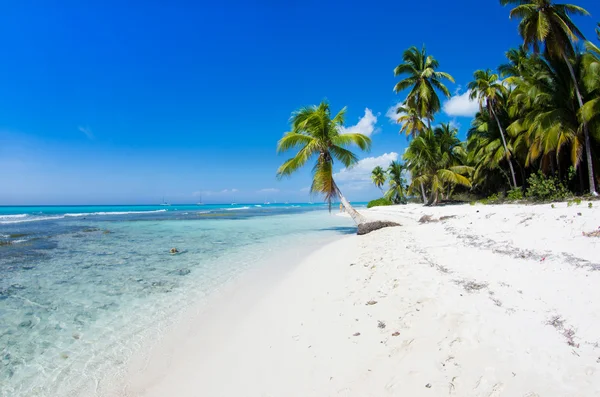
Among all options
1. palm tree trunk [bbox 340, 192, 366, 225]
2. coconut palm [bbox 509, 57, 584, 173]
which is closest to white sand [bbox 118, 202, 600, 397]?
palm tree trunk [bbox 340, 192, 366, 225]

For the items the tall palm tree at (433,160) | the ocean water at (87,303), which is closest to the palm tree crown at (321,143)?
the ocean water at (87,303)

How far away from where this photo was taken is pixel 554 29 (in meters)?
13.7

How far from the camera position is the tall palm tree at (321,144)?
15727 mm

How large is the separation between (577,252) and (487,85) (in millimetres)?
21939

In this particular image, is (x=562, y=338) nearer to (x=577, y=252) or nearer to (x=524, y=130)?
(x=577, y=252)

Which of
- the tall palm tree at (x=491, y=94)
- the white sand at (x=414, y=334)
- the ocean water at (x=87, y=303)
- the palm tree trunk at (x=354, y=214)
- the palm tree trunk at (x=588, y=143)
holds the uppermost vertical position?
the tall palm tree at (x=491, y=94)

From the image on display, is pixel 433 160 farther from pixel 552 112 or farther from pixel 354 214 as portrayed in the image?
pixel 354 214

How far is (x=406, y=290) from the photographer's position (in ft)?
15.1

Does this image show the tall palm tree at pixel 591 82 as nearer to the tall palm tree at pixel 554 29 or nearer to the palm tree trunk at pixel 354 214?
the tall palm tree at pixel 554 29

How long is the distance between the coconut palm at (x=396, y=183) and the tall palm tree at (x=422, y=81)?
18.7 metres

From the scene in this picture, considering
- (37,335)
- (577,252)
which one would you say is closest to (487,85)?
(577,252)

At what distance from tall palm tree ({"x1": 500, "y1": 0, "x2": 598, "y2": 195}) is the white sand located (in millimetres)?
11700

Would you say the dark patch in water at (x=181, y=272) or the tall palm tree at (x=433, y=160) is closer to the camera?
the dark patch in water at (x=181, y=272)

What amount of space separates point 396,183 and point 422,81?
22.6 meters
